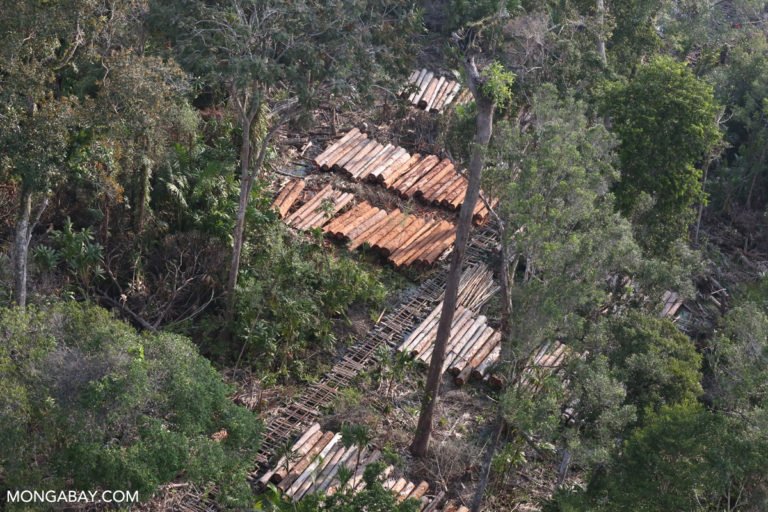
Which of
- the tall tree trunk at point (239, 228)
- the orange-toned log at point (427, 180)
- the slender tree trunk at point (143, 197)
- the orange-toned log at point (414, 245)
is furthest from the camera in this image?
the orange-toned log at point (427, 180)

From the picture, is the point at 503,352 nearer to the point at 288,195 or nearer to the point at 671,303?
the point at 671,303

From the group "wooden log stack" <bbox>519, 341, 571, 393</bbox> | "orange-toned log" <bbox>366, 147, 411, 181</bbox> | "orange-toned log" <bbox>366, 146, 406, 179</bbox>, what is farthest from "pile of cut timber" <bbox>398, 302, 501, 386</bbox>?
"orange-toned log" <bbox>366, 146, 406, 179</bbox>

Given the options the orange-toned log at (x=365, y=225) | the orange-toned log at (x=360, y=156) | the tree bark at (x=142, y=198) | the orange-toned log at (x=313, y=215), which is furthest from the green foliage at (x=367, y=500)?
the orange-toned log at (x=360, y=156)

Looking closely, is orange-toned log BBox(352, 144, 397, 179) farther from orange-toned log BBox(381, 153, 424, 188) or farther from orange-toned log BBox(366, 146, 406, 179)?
orange-toned log BBox(381, 153, 424, 188)

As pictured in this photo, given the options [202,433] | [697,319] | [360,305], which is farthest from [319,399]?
[697,319]

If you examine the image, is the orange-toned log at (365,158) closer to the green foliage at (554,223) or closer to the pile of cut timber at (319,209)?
the pile of cut timber at (319,209)

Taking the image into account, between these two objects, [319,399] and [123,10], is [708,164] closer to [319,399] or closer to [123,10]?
[319,399]
